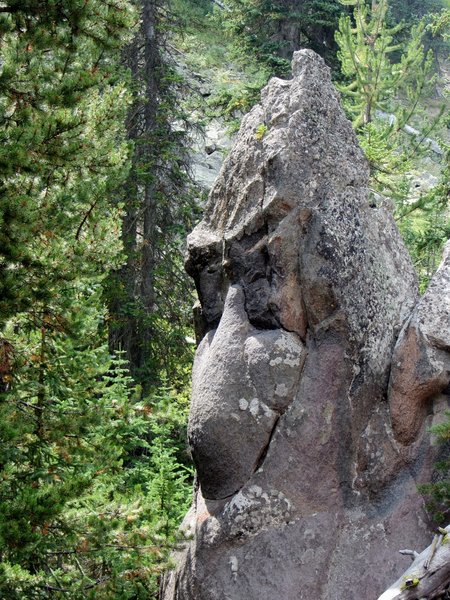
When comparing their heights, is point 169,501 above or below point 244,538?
below

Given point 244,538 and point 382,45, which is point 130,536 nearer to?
point 244,538

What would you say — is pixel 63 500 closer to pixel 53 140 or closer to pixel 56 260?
pixel 56 260

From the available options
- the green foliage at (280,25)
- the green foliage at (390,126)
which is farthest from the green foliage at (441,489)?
the green foliage at (280,25)

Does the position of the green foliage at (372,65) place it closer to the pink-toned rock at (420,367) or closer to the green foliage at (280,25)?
the green foliage at (280,25)

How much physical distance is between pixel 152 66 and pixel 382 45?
4.36 meters

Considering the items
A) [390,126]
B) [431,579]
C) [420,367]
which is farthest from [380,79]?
[431,579]

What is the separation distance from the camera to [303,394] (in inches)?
266

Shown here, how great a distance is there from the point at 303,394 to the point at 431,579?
2050 millimetres

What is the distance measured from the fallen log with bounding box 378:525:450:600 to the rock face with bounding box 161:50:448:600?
1240 mm

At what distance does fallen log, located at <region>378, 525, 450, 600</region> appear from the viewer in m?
5.09

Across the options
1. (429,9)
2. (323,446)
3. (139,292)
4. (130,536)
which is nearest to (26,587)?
(130,536)

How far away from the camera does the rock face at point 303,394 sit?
652 cm

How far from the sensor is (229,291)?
7.34m

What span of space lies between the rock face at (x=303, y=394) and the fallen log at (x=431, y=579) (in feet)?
4.07
